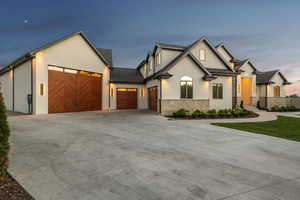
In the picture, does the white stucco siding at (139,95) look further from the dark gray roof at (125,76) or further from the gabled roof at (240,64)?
the gabled roof at (240,64)

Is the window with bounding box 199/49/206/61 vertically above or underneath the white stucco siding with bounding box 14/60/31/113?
above

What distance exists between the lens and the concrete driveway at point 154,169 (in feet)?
8.55

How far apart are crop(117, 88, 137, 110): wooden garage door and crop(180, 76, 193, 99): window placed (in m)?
7.91

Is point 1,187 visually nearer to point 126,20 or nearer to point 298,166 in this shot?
point 298,166

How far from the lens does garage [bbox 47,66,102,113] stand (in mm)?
13734

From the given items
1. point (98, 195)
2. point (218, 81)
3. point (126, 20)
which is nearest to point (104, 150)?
point (98, 195)

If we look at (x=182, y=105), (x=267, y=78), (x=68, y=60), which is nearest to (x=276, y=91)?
(x=267, y=78)

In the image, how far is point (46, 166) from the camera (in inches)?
140

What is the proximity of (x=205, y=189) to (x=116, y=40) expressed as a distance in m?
40.8

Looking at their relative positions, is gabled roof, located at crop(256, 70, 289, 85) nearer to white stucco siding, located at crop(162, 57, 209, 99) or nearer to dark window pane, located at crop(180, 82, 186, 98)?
white stucco siding, located at crop(162, 57, 209, 99)

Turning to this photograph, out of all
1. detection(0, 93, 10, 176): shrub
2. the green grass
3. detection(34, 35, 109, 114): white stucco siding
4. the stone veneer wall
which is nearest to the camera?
detection(0, 93, 10, 176): shrub

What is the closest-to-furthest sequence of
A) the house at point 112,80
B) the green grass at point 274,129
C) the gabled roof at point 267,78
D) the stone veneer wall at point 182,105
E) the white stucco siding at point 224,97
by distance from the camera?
the green grass at point 274,129 < the house at point 112,80 < the stone veneer wall at point 182,105 < the white stucco siding at point 224,97 < the gabled roof at point 267,78

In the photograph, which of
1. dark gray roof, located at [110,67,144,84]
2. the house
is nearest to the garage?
the house

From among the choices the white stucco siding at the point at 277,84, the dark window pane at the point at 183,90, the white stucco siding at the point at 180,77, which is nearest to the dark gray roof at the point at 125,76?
the white stucco siding at the point at 180,77
